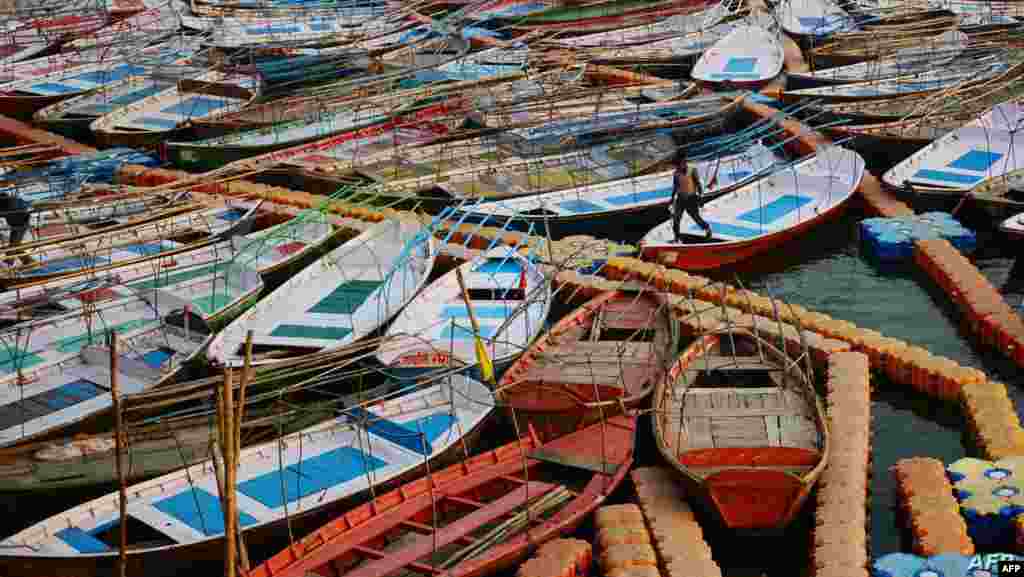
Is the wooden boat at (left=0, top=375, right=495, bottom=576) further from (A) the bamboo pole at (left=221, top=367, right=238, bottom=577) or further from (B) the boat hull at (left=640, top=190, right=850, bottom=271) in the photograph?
(B) the boat hull at (left=640, top=190, right=850, bottom=271)

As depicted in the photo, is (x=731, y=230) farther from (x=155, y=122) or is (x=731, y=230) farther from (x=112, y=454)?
(x=155, y=122)

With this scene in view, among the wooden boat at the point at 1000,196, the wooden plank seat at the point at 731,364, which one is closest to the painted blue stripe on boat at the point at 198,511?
the wooden plank seat at the point at 731,364

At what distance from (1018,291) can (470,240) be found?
818 cm

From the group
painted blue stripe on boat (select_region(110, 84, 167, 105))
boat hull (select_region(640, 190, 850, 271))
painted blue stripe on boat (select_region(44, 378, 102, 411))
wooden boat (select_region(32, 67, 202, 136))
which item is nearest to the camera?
painted blue stripe on boat (select_region(44, 378, 102, 411))

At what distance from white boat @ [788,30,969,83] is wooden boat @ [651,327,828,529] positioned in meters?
13.5

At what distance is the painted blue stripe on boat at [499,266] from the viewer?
19250mm

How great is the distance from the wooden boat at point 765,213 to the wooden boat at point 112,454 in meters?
7.19

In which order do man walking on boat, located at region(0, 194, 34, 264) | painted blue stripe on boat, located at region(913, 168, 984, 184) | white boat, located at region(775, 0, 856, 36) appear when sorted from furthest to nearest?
white boat, located at region(775, 0, 856, 36) → painted blue stripe on boat, located at region(913, 168, 984, 184) → man walking on boat, located at region(0, 194, 34, 264)

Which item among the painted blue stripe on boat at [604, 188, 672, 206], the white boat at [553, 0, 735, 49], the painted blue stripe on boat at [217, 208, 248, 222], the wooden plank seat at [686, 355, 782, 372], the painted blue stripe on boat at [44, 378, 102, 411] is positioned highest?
the white boat at [553, 0, 735, 49]

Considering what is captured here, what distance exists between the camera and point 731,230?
21.3 m

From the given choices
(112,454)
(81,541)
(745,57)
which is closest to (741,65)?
(745,57)

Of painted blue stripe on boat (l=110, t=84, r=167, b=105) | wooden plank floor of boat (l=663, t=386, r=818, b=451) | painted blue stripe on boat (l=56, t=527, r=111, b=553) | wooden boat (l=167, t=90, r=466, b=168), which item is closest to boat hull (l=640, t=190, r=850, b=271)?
wooden plank floor of boat (l=663, t=386, r=818, b=451)

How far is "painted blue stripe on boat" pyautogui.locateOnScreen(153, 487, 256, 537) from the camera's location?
13461mm

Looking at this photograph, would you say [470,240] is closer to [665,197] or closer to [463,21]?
[665,197]
